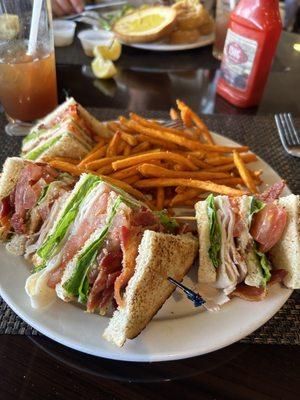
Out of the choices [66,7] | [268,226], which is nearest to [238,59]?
[268,226]

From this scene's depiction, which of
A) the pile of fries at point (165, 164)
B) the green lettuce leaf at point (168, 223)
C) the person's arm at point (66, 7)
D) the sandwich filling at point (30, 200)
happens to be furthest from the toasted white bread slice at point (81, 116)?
the person's arm at point (66, 7)

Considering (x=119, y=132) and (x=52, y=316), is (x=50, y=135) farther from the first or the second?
(x=52, y=316)

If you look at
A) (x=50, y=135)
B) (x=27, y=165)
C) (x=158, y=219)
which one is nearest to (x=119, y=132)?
(x=50, y=135)

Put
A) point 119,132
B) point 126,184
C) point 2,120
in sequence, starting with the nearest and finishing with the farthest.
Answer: point 126,184
point 119,132
point 2,120

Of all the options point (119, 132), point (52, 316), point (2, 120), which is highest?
point (119, 132)

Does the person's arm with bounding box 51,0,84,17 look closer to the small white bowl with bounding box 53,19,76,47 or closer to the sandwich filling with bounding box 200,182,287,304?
the small white bowl with bounding box 53,19,76,47

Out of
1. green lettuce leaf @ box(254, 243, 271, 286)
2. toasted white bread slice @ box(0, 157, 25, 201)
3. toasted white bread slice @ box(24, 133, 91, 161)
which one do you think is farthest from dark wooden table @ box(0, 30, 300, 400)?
toasted white bread slice @ box(24, 133, 91, 161)

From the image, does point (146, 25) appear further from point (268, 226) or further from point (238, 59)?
point (268, 226)
